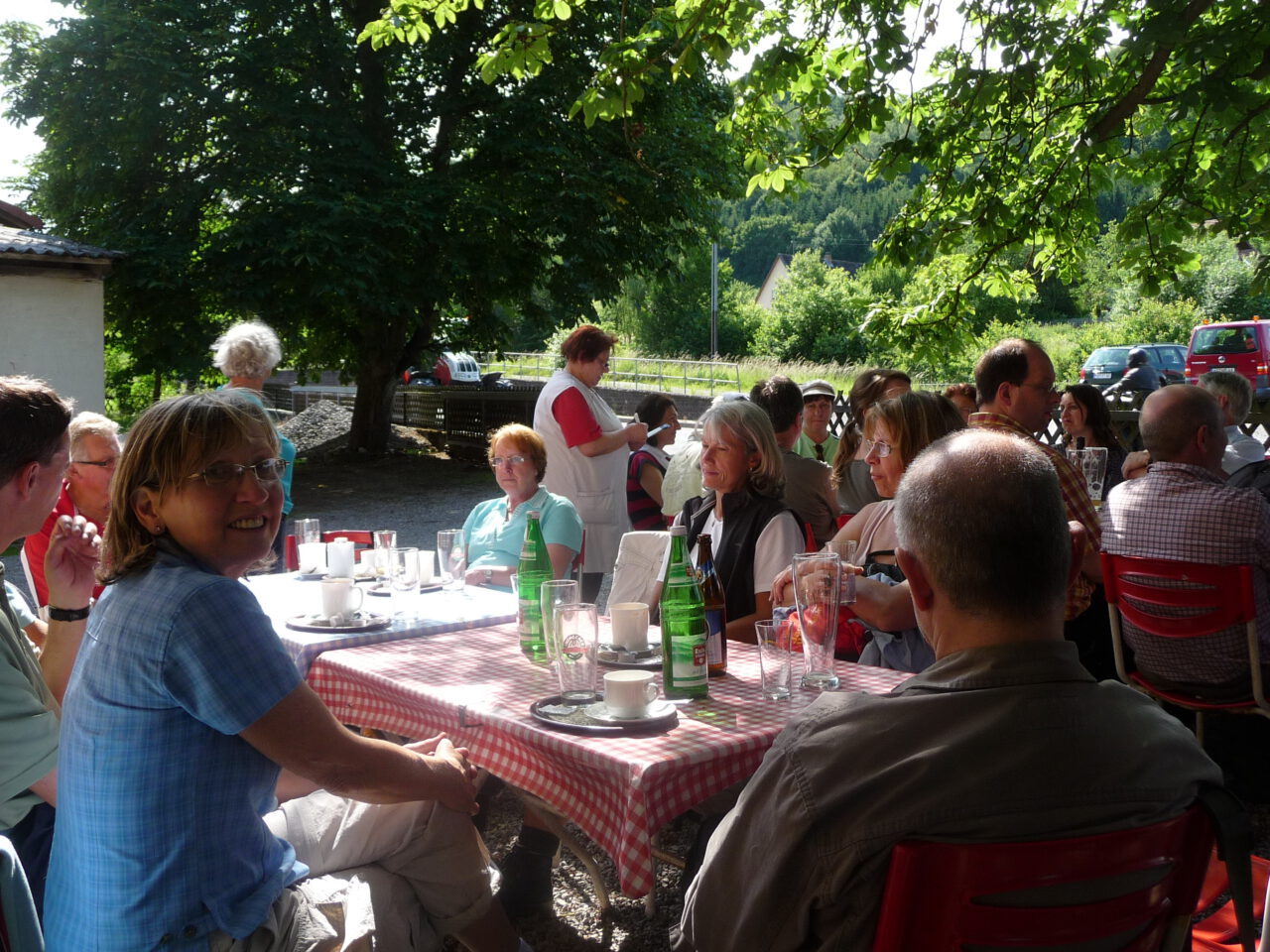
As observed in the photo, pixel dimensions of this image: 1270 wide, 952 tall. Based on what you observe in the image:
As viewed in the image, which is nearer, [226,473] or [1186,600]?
[226,473]

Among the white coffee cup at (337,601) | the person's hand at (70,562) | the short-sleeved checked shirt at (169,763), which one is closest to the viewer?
the short-sleeved checked shirt at (169,763)

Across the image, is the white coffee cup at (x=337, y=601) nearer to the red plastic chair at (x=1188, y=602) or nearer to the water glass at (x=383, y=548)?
the water glass at (x=383, y=548)

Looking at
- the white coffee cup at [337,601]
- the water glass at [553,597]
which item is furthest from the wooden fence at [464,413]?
the water glass at [553,597]

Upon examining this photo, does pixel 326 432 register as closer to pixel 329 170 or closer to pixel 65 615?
pixel 329 170

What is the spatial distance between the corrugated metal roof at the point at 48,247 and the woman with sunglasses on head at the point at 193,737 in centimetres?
1396

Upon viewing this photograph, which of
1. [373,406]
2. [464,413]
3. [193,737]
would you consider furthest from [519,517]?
[464,413]

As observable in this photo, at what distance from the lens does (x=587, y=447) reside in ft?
Answer: 18.6

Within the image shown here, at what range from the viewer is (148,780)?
1.84 m

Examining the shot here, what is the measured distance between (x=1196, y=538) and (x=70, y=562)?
12.0ft

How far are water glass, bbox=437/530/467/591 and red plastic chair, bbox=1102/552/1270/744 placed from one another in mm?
2420

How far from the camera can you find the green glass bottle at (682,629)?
2646 mm

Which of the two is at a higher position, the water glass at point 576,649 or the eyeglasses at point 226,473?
the eyeglasses at point 226,473

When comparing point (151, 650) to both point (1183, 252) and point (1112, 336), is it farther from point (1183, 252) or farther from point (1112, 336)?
point (1112, 336)

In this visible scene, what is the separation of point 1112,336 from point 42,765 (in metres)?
48.2
